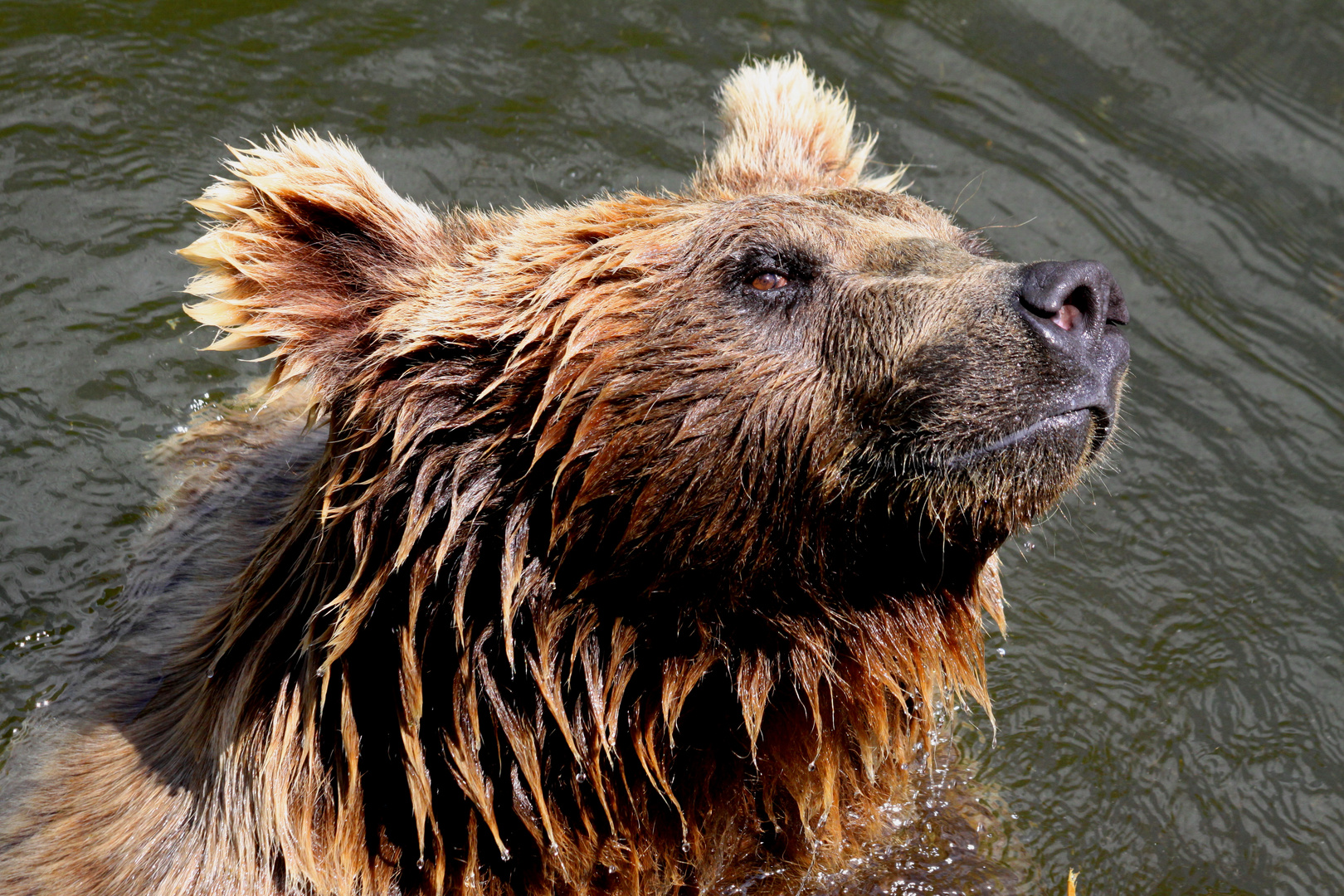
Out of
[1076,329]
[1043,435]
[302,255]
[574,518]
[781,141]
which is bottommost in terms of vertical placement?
[574,518]

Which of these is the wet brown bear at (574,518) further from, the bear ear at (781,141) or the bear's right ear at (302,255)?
the bear ear at (781,141)

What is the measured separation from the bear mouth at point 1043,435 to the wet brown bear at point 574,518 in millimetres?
11

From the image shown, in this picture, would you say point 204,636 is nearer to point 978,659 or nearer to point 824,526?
point 824,526

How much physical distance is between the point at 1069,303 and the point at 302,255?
2151mm

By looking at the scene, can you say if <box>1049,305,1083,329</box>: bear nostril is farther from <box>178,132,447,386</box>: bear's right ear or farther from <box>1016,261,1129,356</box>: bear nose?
<box>178,132,447,386</box>: bear's right ear

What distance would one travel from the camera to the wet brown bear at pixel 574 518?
140 inches

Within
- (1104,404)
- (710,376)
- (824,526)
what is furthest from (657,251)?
(1104,404)

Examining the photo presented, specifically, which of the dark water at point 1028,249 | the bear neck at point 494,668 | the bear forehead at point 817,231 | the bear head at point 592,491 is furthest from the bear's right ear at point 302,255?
the dark water at point 1028,249

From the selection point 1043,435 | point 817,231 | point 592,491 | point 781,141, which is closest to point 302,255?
point 592,491

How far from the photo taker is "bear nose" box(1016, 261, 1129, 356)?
340 cm

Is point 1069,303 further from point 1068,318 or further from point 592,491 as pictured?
point 592,491

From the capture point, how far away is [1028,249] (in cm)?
761

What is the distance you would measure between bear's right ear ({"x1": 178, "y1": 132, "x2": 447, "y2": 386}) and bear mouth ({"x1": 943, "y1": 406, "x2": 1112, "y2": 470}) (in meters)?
1.70

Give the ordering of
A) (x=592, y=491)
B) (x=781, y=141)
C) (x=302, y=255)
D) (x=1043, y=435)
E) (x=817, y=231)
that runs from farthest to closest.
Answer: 1. (x=781, y=141)
2. (x=817, y=231)
3. (x=302, y=255)
4. (x=592, y=491)
5. (x=1043, y=435)
